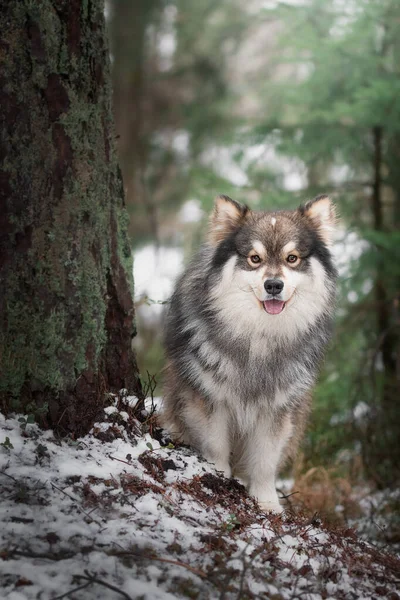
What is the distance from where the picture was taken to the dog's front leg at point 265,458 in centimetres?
401

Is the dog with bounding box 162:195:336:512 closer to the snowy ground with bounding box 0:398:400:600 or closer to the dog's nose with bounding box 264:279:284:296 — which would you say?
the dog's nose with bounding box 264:279:284:296

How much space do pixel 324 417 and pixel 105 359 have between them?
3.99m

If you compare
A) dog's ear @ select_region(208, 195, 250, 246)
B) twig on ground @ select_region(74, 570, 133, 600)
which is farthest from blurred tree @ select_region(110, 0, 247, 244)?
twig on ground @ select_region(74, 570, 133, 600)

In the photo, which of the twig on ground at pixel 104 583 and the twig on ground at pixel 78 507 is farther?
the twig on ground at pixel 78 507

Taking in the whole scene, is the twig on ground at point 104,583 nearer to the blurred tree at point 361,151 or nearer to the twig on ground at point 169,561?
the twig on ground at point 169,561

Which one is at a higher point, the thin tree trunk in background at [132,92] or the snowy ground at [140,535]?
the thin tree trunk in background at [132,92]

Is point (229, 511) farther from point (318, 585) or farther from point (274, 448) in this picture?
point (274, 448)

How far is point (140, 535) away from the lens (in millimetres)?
2602

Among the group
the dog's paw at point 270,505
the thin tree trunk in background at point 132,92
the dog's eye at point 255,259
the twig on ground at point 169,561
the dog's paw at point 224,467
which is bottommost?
the twig on ground at point 169,561

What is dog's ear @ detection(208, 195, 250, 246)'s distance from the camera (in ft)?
13.0

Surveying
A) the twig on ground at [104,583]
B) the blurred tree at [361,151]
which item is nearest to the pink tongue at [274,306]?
the twig on ground at [104,583]

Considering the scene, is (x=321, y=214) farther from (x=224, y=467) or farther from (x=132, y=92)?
(x=132, y=92)

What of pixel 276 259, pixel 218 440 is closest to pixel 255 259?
pixel 276 259

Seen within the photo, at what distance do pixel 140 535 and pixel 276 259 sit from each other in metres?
1.77
